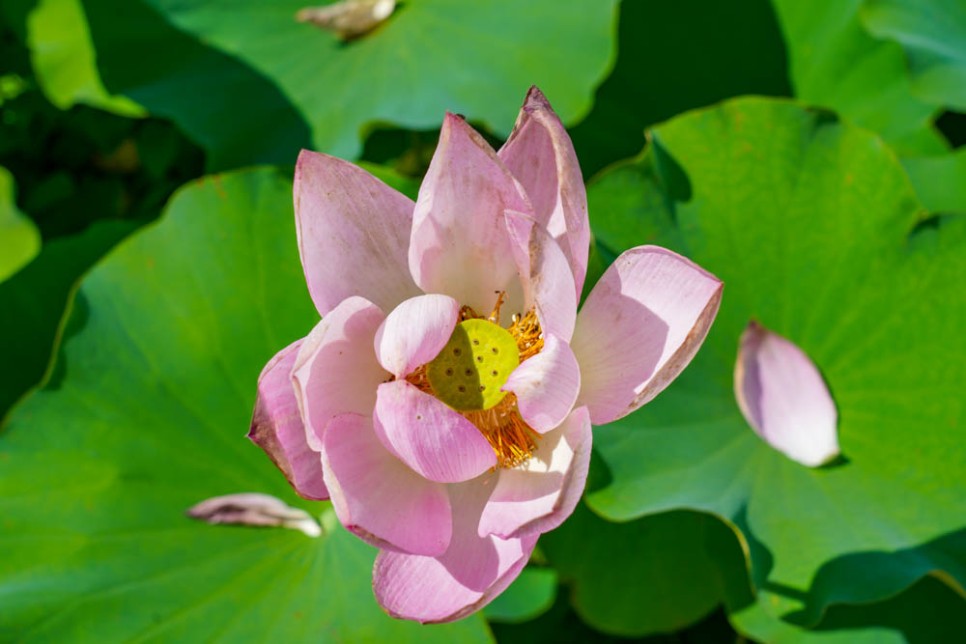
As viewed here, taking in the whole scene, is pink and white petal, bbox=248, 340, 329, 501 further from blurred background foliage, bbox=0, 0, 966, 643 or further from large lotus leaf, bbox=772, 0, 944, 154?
large lotus leaf, bbox=772, 0, 944, 154

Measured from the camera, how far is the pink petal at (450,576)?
90cm

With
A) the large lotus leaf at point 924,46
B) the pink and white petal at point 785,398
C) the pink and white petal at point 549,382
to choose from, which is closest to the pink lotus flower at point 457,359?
the pink and white petal at point 549,382

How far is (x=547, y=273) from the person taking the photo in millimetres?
896

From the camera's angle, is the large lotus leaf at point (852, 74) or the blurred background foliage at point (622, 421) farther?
the large lotus leaf at point (852, 74)

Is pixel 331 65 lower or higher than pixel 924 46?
lower

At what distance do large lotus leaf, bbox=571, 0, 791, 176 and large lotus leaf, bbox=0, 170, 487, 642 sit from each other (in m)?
0.80

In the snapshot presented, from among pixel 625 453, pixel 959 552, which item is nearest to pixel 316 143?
pixel 625 453

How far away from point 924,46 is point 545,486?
1.29 meters

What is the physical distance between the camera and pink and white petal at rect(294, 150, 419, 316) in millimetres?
972

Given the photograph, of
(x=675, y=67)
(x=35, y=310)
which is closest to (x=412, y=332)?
(x=35, y=310)

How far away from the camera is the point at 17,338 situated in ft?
5.57

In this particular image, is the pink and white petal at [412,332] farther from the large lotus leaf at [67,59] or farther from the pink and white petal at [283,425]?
the large lotus leaf at [67,59]

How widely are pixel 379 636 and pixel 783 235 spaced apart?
851mm

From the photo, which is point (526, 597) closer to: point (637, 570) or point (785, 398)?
point (637, 570)
